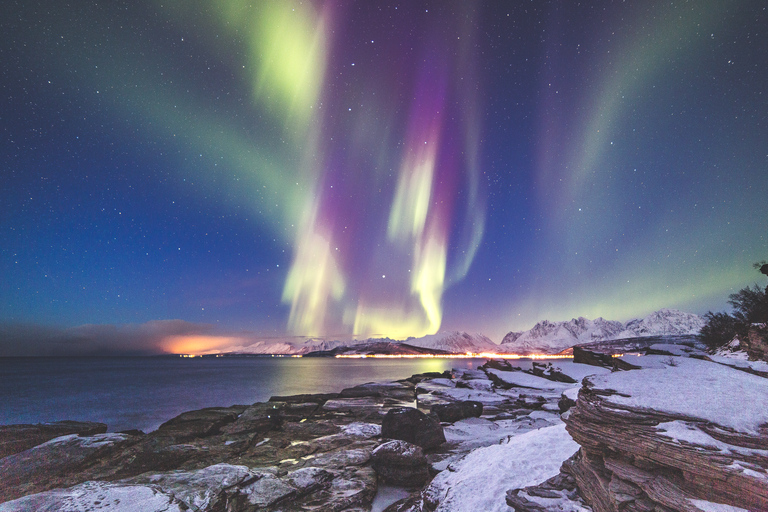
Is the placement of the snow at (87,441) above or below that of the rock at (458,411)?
above

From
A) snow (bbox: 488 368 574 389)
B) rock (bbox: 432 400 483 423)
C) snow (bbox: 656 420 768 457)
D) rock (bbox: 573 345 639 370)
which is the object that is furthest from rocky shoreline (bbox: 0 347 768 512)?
rock (bbox: 573 345 639 370)

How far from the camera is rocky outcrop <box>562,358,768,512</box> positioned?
5254 millimetres

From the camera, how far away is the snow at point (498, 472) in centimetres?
895

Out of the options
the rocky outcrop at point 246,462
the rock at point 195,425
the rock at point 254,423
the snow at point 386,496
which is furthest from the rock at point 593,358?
the rock at point 195,425

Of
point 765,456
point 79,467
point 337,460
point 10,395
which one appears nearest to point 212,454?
point 79,467

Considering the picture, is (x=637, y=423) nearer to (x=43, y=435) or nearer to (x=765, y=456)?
→ (x=765, y=456)

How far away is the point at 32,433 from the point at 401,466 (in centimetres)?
2181

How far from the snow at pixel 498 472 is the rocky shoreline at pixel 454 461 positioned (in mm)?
58

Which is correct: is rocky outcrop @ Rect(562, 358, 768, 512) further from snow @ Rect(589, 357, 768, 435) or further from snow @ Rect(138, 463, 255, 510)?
snow @ Rect(138, 463, 255, 510)

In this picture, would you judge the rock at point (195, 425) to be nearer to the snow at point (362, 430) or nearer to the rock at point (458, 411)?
the snow at point (362, 430)

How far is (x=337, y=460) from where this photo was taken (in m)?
13.7

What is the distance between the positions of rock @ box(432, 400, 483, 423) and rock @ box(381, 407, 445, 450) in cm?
639

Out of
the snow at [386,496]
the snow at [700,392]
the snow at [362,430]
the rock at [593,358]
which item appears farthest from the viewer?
the rock at [593,358]

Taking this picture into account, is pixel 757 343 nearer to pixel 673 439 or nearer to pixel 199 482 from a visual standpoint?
pixel 673 439
